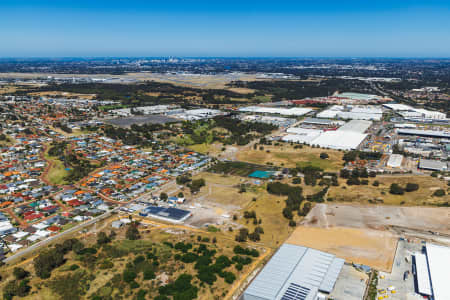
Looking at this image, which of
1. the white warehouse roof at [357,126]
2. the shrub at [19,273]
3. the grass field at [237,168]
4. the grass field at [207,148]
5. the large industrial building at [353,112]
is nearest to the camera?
the shrub at [19,273]

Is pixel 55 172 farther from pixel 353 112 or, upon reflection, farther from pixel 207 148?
pixel 353 112

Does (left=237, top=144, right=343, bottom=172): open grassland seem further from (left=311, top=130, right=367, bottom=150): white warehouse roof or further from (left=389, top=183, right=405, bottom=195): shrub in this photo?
(left=389, top=183, right=405, bottom=195): shrub

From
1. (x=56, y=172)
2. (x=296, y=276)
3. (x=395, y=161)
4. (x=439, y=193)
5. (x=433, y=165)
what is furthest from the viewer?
(x=395, y=161)

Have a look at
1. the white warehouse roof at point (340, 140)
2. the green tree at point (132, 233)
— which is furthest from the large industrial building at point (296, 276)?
the white warehouse roof at point (340, 140)

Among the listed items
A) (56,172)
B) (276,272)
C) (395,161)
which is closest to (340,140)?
(395,161)

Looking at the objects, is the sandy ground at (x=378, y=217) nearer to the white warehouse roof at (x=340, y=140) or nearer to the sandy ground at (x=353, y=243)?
the sandy ground at (x=353, y=243)

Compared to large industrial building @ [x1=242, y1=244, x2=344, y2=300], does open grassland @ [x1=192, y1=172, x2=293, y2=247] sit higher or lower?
lower

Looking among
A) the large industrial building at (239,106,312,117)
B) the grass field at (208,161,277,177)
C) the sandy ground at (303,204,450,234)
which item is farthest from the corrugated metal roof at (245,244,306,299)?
the large industrial building at (239,106,312,117)
